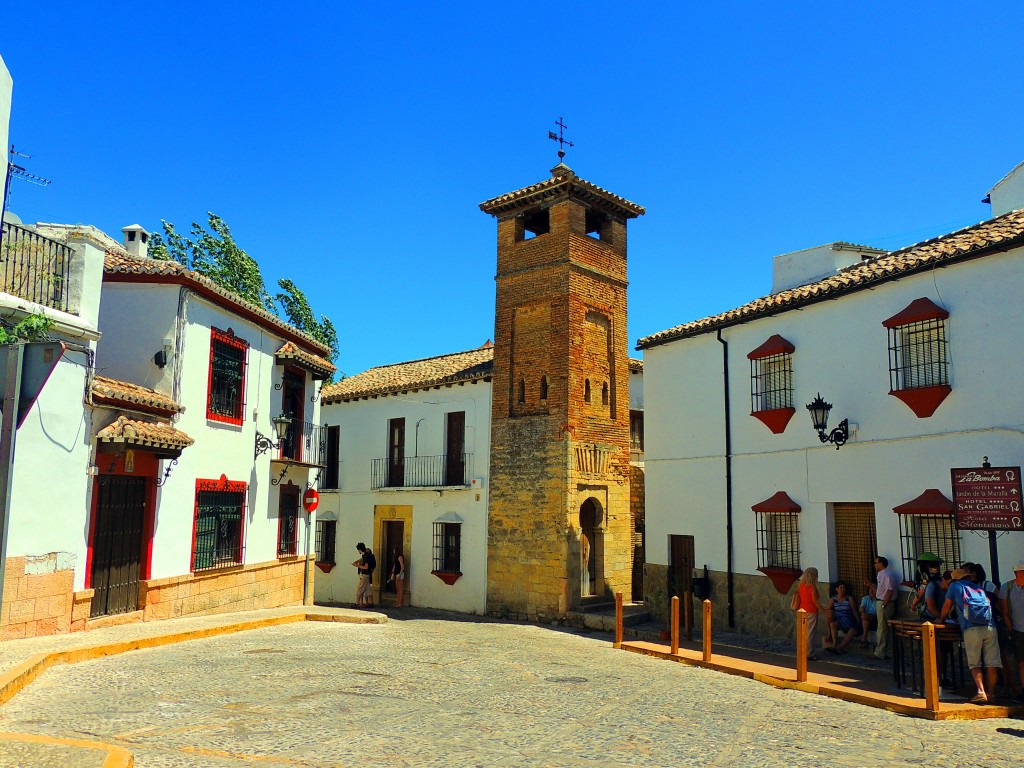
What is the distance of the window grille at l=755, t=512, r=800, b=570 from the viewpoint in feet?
45.9

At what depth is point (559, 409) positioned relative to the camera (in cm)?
1961

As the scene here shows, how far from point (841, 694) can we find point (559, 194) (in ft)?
45.9

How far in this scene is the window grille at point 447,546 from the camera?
2164 centimetres

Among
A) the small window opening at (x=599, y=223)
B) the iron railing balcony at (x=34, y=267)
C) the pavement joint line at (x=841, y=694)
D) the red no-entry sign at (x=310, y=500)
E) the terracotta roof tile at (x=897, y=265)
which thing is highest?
the small window opening at (x=599, y=223)

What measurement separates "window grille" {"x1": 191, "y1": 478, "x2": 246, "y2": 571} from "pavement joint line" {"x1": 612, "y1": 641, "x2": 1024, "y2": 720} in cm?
806

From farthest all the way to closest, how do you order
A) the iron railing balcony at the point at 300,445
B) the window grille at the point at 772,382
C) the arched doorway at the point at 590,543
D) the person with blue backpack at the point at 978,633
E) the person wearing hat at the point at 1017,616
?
the arched doorway at the point at 590,543 → the iron railing balcony at the point at 300,445 → the window grille at the point at 772,382 → the person wearing hat at the point at 1017,616 → the person with blue backpack at the point at 978,633

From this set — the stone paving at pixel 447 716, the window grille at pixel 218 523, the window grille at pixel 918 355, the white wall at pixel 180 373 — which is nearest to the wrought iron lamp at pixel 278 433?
the white wall at pixel 180 373

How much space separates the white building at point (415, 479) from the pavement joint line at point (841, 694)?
909cm

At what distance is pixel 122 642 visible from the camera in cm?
1045

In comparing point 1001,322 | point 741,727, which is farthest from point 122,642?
point 1001,322

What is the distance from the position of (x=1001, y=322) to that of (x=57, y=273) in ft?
41.0

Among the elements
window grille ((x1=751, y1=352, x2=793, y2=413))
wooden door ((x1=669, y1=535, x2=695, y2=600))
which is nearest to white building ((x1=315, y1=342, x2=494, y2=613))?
wooden door ((x1=669, y1=535, x2=695, y2=600))

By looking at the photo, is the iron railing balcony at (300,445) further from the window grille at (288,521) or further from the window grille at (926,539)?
the window grille at (926,539)

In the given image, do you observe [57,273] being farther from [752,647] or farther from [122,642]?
[752,647]
